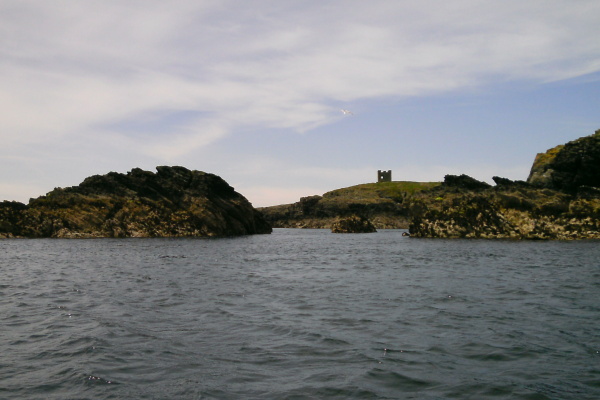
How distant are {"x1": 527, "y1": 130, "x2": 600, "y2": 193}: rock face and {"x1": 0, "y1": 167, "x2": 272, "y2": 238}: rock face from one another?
5851 centimetres

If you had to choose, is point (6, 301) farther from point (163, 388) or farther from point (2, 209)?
point (2, 209)

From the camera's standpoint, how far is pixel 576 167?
66750 millimetres

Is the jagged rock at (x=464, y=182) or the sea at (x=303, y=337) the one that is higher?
the jagged rock at (x=464, y=182)

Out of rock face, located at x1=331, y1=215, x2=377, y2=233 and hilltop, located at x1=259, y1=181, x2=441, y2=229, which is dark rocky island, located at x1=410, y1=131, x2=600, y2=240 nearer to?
rock face, located at x1=331, y1=215, x2=377, y2=233

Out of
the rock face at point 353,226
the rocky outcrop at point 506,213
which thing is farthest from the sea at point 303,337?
the rock face at point 353,226

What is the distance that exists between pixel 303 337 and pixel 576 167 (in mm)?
66096

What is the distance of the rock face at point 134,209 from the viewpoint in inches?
3196

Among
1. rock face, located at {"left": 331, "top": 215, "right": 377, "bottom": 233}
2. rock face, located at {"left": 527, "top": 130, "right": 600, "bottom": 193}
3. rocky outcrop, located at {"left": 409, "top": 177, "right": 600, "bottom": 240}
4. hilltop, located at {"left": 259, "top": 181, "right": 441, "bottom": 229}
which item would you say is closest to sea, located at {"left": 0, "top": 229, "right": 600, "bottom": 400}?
rocky outcrop, located at {"left": 409, "top": 177, "right": 600, "bottom": 240}

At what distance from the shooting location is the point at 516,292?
70.0ft

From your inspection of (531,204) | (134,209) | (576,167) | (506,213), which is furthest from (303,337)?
(134,209)

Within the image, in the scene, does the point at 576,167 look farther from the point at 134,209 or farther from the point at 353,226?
the point at 134,209

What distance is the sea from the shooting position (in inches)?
381

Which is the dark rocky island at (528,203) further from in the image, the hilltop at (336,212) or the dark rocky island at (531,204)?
the hilltop at (336,212)

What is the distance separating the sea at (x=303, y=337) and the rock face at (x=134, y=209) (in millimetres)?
59186
